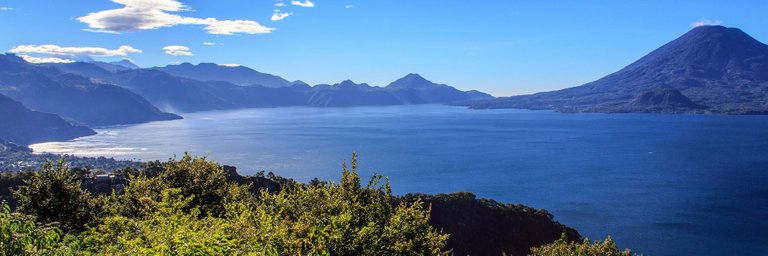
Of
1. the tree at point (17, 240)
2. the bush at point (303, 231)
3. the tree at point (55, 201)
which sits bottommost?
the tree at point (55, 201)

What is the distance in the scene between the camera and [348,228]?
13031 millimetres

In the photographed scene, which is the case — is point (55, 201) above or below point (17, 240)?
below

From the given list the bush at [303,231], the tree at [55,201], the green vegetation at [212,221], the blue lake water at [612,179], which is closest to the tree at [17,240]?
the green vegetation at [212,221]

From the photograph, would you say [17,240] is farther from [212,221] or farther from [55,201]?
[55,201]

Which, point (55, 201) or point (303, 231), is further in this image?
point (55, 201)

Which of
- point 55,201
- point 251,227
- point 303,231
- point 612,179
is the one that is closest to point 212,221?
point 251,227

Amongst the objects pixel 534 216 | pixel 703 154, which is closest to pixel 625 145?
pixel 703 154

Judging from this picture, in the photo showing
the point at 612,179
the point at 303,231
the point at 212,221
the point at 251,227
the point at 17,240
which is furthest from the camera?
→ the point at 612,179

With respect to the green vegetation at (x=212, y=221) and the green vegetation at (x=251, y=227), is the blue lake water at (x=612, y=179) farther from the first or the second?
the green vegetation at (x=251, y=227)

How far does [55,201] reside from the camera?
2312cm

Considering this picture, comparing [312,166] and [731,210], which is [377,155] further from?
[731,210]

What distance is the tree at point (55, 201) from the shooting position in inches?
893

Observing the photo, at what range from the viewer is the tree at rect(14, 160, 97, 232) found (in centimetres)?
2269

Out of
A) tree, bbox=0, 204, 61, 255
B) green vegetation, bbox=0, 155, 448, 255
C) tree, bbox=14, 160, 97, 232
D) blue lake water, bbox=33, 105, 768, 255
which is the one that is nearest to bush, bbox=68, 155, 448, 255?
green vegetation, bbox=0, 155, 448, 255
